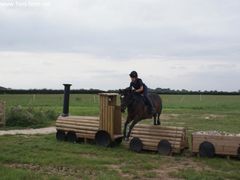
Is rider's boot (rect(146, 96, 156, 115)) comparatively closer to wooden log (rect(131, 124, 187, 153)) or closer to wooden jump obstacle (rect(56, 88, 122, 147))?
wooden log (rect(131, 124, 187, 153))

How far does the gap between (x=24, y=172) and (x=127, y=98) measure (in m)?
5.16

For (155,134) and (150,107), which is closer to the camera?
(155,134)

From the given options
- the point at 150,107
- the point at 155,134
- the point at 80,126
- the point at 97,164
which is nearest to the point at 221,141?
the point at 155,134

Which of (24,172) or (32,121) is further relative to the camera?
(32,121)

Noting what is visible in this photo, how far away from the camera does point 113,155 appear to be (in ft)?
40.5

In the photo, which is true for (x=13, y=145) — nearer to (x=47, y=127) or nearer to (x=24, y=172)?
(x=24, y=172)

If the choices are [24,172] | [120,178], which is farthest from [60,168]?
[120,178]

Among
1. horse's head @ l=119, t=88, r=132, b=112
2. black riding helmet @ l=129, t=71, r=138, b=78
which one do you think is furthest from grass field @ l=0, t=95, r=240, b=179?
black riding helmet @ l=129, t=71, r=138, b=78

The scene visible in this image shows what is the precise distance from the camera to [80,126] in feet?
48.8

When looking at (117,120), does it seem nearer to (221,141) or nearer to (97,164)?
(221,141)

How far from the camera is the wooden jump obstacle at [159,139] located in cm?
1264

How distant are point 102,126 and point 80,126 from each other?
1008mm

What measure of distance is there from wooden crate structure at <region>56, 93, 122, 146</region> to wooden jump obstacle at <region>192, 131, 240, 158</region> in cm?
288

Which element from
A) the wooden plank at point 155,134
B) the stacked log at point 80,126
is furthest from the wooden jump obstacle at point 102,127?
the wooden plank at point 155,134
